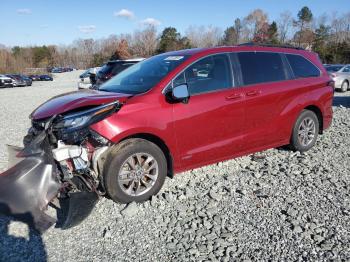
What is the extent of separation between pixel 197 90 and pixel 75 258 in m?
2.51

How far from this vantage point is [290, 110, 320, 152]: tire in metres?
5.78

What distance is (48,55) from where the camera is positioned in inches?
3735

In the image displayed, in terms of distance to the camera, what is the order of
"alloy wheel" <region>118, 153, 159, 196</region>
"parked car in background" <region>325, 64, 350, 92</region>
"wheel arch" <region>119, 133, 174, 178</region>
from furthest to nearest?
"parked car in background" <region>325, 64, 350, 92</region> → "wheel arch" <region>119, 133, 174, 178</region> → "alloy wheel" <region>118, 153, 159, 196</region>

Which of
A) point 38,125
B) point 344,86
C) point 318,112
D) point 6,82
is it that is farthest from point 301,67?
point 6,82

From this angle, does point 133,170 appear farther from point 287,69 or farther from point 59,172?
point 287,69

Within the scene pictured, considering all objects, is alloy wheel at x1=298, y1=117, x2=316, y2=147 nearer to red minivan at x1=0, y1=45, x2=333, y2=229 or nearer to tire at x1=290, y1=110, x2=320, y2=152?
tire at x1=290, y1=110, x2=320, y2=152

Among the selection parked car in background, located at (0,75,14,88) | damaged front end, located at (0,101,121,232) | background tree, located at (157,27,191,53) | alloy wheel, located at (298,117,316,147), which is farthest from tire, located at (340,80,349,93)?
background tree, located at (157,27,191,53)

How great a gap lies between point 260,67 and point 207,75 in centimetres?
107

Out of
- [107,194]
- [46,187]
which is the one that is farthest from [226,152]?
[46,187]

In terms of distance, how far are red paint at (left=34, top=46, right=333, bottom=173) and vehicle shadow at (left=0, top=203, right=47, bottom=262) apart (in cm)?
119

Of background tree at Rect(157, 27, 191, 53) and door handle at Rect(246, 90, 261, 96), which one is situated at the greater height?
background tree at Rect(157, 27, 191, 53)

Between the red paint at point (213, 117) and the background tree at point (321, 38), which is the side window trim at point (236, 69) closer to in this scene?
the red paint at point (213, 117)

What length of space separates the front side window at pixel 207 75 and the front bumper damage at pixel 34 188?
180 cm

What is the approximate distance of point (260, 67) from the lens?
5.26 m
